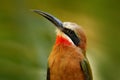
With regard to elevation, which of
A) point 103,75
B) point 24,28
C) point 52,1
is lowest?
point 103,75

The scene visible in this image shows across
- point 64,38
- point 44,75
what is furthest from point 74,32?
point 44,75

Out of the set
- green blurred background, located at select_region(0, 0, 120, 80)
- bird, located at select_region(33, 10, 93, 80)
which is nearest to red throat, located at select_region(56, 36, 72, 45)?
bird, located at select_region(33, 10, 93, 80)

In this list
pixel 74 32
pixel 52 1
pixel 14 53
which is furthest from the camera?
pixel 52 1

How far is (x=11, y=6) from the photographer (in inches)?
66.7

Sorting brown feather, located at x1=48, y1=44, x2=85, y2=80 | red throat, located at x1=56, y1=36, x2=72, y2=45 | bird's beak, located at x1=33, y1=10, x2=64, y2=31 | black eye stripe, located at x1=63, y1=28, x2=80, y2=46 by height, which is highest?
bird's beak, located at x1=33, y1=10, x2=64, y2=31

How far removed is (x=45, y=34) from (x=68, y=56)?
0.68 feet

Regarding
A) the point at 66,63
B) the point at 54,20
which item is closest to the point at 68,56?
the point at 66,63

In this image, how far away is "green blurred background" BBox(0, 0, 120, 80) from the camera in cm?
166

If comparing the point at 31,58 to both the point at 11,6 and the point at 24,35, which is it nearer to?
the point at 24,35

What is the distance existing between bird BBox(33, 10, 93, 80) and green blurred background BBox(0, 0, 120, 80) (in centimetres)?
11

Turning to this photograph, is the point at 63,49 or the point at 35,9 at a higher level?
the point at 35,9

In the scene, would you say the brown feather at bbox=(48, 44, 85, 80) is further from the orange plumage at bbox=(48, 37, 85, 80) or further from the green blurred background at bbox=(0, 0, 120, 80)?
the green blurred background at bbox=(0, 0, 120, 80)

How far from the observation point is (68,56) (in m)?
1.56

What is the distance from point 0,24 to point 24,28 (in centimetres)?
11
